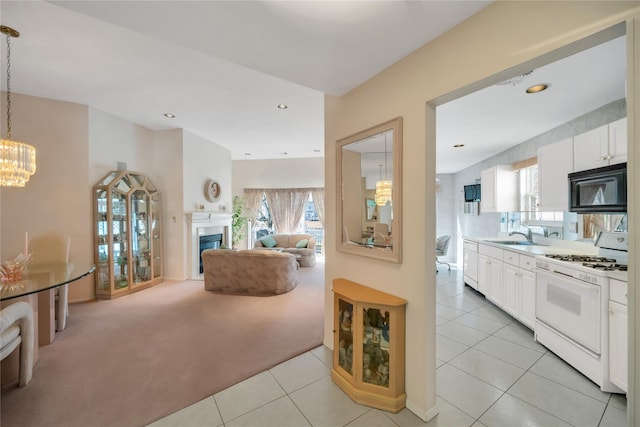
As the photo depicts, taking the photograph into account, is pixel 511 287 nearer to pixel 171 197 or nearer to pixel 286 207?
pixel 171 197

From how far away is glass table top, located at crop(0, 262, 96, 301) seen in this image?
1882 mm

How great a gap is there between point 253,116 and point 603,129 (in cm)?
420

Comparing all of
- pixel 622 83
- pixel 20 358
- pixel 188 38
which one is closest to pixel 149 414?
pixel 20 358

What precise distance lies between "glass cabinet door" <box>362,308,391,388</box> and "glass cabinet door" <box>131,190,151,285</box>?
14.1 ft

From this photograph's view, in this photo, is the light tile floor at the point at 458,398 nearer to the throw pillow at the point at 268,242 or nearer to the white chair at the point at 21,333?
the white chair at the point at 21,333

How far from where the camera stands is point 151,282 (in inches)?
179

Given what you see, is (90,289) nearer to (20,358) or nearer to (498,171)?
(20,358)

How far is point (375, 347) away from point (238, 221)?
665cm

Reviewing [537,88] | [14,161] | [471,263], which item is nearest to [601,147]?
[537,88]

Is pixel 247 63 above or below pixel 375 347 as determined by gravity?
above

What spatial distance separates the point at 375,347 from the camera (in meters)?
1.86

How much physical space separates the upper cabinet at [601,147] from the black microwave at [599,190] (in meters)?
0.13

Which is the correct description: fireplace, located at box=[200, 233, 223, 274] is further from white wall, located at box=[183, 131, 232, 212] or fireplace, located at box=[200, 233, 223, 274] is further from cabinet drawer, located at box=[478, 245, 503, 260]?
cabinet drawer, located at box=[478, 245, 503, 260]

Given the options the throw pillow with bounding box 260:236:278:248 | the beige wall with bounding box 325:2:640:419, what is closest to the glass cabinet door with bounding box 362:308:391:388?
the beige wall with bounding box 325:2:640:419
